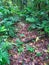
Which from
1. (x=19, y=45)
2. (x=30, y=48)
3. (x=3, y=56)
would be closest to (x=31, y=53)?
(x=30, y=48)

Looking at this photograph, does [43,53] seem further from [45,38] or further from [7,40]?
[7,40]

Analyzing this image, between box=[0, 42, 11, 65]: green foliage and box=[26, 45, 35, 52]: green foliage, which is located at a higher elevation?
box=[0, 42, 11, 65]: green foliage

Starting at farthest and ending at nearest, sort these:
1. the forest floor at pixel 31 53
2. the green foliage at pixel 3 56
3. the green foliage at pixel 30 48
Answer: the green foliage at pixel 30 48, the forest floor at pixel 31 53, the green foliage at pixel 3 56

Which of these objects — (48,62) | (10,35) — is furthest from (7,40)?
(48,62)

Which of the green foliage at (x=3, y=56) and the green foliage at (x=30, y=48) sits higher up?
the green foliage at (x=3, y=56)

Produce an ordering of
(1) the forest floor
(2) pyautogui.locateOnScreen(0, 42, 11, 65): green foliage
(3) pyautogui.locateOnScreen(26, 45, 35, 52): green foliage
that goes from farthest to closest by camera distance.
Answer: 1. (3) pyautogui.locateOnScreen(26, 45, 35, 52): green foliage
2. (1) the forest floor
3. (2) pyautogui.locateOnScreen(0, 42, 11, 65): green foliage

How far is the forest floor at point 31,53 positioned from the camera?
565cm

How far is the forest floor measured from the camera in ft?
18.5

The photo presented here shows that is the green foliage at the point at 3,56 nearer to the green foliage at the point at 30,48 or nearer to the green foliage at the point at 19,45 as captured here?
the green foliage at the point at 19,45

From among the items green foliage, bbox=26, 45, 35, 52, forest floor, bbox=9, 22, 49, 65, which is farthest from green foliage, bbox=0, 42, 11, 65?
green foliage, bbox=26, 45, 35, 52

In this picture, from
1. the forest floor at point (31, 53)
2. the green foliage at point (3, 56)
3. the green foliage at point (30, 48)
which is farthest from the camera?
the green foliage at point (30, 48)

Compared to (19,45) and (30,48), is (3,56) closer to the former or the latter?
(19,45)

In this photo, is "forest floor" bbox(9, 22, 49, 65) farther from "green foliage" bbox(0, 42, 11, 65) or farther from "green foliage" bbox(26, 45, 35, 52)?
"green foliage" bbox(0, 42, 11, 65)

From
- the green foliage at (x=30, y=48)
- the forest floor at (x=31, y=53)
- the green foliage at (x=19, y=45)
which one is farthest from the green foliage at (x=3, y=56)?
the green foliage at (x=30, y=48)
